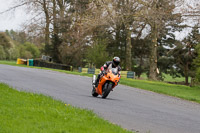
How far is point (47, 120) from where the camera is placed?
7125 millimetres

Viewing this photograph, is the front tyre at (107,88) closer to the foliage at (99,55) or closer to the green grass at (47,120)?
the green grass at (47,120)

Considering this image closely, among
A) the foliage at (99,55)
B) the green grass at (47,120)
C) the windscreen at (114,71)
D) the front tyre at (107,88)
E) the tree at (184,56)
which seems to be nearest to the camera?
the green grass at (47,120)

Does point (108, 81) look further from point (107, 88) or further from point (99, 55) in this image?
point (99, 55)

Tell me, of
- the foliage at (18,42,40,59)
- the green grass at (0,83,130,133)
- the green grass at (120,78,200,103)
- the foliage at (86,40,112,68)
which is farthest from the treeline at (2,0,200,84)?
the foliage at (18,42,40,59)

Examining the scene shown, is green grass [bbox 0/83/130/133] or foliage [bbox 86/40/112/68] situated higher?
foliage [bbox 86/40/112/68]

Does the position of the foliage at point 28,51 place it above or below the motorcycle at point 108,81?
above

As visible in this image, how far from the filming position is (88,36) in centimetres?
5338

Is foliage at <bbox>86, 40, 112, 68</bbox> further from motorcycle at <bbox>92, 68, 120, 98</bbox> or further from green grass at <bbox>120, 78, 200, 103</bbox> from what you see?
motorcycle at <bbox>92, 68, 120, 98</bbox>

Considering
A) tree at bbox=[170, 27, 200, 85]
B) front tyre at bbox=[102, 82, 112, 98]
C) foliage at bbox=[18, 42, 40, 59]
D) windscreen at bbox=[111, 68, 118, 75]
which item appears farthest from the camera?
foliage at bbox=[18, 42, 40, 59]

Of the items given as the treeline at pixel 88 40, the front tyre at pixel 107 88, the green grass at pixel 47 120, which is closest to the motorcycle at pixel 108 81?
the front tyre at pixel 107 88

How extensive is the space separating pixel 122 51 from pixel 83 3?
33.7 ft

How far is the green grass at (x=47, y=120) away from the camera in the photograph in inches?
245

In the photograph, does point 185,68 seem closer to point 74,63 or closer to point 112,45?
point 112,45

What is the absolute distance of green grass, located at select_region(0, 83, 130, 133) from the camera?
6.23 m
